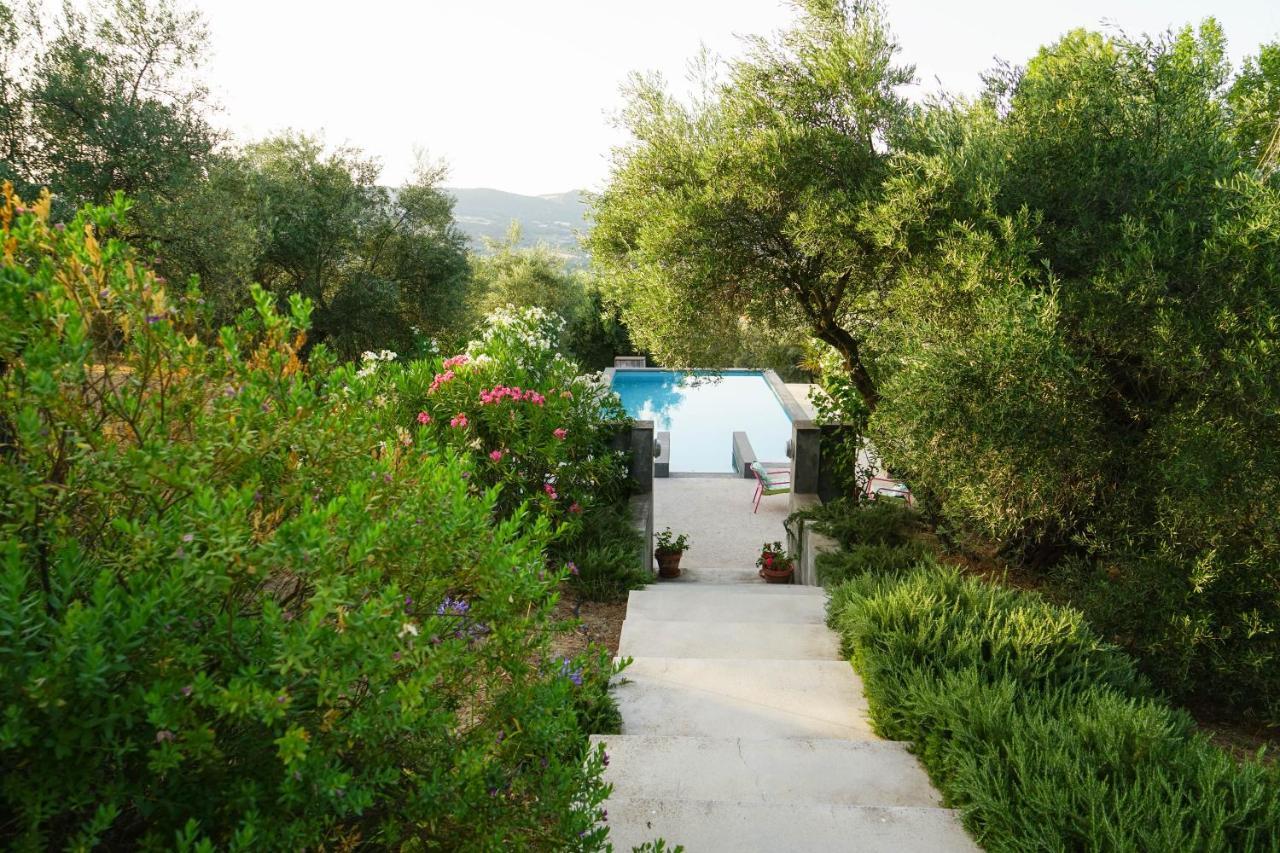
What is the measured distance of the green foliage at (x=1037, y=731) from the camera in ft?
8.75

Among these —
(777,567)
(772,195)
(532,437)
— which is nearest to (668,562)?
(777,567)

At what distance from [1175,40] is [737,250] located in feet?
12.4

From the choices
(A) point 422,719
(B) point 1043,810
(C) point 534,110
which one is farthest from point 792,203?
(C) point 534,110

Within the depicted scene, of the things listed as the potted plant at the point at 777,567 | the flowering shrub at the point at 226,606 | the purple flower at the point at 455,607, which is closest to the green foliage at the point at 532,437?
the potted plant at the point at 777,567

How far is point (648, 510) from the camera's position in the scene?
326 inches

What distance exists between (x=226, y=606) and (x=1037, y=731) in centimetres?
299

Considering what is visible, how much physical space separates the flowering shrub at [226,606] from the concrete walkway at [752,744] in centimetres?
95

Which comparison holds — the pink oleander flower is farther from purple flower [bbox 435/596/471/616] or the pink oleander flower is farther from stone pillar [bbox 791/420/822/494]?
purple flower [bbox 435/596/471/616]

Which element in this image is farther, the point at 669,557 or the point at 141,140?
the point at 141,140

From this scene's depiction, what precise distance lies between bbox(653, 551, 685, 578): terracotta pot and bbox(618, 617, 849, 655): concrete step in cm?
323

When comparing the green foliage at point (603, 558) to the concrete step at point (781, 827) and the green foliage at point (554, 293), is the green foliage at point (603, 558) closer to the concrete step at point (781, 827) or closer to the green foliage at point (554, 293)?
the concrete step at point (781, 827)

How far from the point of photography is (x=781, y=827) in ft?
9.27

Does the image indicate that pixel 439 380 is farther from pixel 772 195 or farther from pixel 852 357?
pixel 852 357

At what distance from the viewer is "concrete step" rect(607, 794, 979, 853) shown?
2.74 metres
